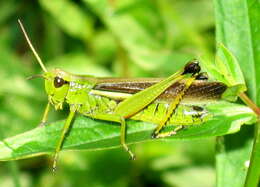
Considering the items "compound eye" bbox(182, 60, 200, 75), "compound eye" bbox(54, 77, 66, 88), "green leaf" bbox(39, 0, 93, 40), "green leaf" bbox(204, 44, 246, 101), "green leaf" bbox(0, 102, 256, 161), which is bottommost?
"green leaf" bbox(0, 102, 256, 161)

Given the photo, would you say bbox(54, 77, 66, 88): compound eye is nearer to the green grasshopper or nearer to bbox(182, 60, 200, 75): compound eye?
the green grasshopper

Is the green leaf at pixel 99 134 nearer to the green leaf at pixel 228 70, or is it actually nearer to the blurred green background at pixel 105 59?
the green leaf at pixel 228 70

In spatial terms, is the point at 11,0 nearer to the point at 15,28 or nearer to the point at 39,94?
the point at 15,28

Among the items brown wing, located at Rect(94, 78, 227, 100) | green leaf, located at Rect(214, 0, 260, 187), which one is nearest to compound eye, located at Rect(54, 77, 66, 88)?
brown wing, located at Rect(94, 78, 227, 100)

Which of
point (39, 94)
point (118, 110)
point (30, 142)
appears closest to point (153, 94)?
point (118, 110)

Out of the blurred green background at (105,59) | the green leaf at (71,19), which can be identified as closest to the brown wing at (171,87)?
the blurred green background at (105,59)

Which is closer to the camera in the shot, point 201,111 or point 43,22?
point 201,111

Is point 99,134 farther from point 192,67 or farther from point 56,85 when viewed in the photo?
point 192,67
